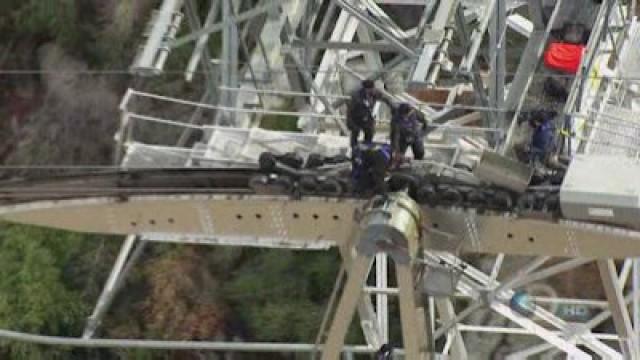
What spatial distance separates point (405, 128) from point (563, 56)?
15.6 feet

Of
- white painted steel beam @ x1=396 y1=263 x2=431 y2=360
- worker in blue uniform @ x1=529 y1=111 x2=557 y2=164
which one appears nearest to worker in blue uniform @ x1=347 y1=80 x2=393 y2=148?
white painted steel beam @ x1=396 y1=263 x2=431 y2=360

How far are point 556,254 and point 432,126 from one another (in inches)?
96.0

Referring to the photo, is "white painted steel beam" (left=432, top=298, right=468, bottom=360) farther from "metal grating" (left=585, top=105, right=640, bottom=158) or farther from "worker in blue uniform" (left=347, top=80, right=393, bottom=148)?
"worker in blue uniform" (left=347, top=80, right=393, bottom=148)

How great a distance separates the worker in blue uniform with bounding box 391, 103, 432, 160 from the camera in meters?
16.2

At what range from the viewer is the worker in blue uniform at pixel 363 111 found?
1652 cm

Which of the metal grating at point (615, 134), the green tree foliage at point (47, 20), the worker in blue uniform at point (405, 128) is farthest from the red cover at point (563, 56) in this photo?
the green tree foliage at point (47, 20)

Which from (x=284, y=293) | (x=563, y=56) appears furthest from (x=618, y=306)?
(x=284, y=293)

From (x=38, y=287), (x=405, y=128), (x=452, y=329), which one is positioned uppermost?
(x=405, y=128)

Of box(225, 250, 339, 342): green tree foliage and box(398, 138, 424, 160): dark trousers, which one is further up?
box(398, 138, 424, 160): dark trousers

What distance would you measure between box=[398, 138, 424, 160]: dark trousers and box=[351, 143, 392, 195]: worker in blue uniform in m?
0.21

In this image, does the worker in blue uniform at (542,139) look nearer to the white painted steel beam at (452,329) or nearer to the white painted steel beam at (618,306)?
the white painted steel beam at (618,306)

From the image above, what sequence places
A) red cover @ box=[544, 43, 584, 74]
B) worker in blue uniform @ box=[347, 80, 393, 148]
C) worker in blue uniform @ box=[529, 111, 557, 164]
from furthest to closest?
red cover @ box=[544, 43, 584, 74], worker in blue uniform @ box=[529, 111, 557, 164], worker in blue uniform @ box=[347, 80, 393, 148]

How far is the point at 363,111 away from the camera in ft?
54.2

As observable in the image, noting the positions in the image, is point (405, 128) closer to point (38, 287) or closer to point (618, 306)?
point (618, 306)
